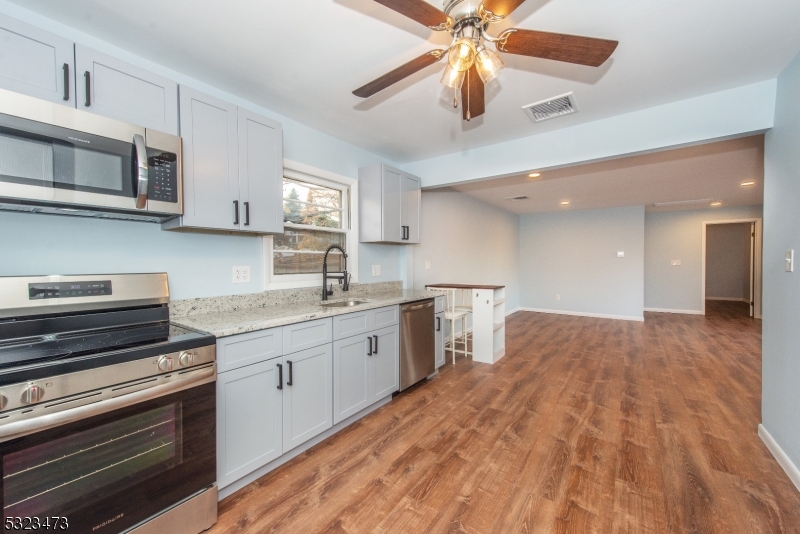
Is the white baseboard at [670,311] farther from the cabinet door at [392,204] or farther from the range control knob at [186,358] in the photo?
the range control knob at [186,358]

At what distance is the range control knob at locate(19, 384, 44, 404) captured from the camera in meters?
1.04

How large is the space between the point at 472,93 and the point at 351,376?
2.05 meters

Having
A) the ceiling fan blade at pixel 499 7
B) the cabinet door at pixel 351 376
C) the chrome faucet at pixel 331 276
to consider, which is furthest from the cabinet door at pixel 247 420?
the ceiling fan blade at pixel 499 7

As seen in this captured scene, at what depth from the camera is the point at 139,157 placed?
4.94ft

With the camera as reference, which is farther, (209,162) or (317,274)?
(317,274)

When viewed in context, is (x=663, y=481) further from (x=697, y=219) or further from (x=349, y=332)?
(x=697, y=219)

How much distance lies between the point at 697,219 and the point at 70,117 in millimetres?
9685

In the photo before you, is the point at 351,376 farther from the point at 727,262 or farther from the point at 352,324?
the point at 727,262

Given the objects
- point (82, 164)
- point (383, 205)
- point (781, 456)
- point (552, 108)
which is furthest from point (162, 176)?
point (781, 456)

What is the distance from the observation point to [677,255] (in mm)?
7145

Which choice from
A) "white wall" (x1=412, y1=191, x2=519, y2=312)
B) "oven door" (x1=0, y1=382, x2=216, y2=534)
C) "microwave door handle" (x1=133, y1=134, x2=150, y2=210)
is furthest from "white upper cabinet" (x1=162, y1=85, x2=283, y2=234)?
"white wall" (x1=412, y1=191, x2=519, y2=312)

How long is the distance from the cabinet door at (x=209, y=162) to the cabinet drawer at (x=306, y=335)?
76 cm

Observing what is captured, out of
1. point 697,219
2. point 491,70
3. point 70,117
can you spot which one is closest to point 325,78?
point 491,70

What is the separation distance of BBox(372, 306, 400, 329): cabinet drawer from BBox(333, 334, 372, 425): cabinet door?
6.0 inches
